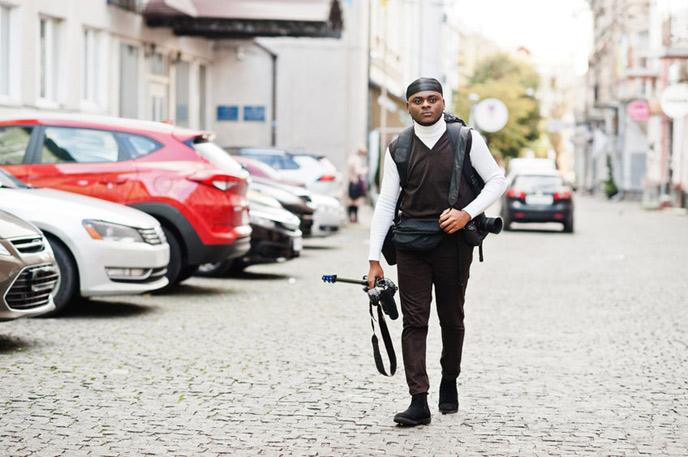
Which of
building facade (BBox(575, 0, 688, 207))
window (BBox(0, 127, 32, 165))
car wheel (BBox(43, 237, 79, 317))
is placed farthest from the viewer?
building facade (BBox(575, 0, 688, 207))

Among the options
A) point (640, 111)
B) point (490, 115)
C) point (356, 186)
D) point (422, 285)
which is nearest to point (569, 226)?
point (356, 186)

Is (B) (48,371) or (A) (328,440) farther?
(B) (48,371)

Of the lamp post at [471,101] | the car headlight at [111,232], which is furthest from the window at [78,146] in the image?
the lamp post at [471,101]

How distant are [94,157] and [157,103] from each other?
534 inches

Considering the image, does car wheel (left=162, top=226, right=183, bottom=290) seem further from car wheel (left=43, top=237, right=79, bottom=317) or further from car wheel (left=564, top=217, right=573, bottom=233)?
car wheel (left=564, top=217, right=573, bottom=233)

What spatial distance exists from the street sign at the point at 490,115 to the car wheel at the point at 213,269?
44848mm

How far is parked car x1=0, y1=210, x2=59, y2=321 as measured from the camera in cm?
822

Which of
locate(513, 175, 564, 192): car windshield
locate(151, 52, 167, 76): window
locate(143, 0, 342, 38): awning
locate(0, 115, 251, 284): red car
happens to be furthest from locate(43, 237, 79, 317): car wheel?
locate(513, 175, 564, 192): car windshield

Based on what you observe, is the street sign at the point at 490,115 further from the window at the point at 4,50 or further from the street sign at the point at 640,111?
the window at the point at 4,50

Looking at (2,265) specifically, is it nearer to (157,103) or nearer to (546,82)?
(157,103)

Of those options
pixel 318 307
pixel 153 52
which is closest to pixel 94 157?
pixel 318 307

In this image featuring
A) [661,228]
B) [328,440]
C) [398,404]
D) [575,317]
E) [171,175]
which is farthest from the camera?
[661,228]

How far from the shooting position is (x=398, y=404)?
6.85 m

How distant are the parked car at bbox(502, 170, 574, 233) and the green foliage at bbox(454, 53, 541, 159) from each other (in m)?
57.1
